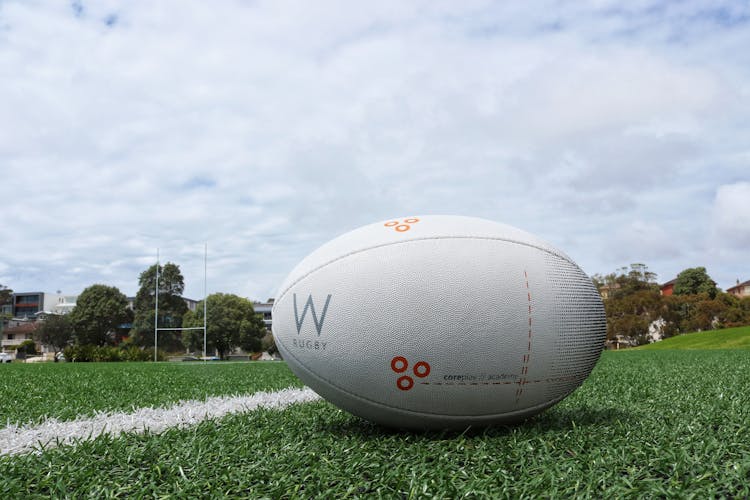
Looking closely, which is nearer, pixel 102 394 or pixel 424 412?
pixel 424 412

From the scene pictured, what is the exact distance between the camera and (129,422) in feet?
12.8

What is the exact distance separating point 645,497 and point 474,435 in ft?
3.71

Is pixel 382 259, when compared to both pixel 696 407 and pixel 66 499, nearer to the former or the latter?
pixel 66 499

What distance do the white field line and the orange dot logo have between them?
1.84 meters

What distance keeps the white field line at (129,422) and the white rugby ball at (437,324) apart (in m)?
1.18

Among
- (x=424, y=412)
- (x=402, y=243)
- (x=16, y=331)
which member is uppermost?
(x=16, y=331)

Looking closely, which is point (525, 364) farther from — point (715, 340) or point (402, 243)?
point (715, 340)

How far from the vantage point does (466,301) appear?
118 inches

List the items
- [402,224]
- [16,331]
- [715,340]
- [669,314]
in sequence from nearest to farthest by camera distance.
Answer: [402,224], [715,340], [669,314], [16,331]

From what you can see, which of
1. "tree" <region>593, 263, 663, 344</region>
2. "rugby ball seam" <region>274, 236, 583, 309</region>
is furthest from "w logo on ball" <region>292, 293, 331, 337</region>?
"tree" <region>593, 263, 663, 344</region>

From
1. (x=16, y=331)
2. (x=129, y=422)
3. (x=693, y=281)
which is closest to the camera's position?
(x=129, y=422)

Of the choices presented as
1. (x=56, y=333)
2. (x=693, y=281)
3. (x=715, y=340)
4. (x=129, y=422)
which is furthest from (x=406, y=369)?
(x=693, y=281)

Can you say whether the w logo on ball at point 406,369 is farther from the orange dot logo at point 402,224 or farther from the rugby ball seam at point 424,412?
the orange dot logo at point 402,224

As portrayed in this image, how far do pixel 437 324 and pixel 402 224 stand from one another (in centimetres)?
65
